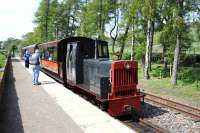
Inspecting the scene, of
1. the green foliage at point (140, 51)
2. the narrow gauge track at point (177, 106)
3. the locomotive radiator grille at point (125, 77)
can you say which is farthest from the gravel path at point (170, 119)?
the green foliage at point (140, 51)

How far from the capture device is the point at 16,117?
10422mm

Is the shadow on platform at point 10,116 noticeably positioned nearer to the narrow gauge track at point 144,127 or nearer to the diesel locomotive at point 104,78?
the diesel locomotive at point 104,78

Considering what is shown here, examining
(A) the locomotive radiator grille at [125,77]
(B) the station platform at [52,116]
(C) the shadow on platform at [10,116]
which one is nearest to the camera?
(B) the station platform at [52,116]

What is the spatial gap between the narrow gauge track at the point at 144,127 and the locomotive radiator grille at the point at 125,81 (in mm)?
1118

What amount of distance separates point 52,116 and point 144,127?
11.4 feet

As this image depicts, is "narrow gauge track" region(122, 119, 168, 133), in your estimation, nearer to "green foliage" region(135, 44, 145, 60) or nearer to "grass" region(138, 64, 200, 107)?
"grass" region(138, 64, 200, 107)

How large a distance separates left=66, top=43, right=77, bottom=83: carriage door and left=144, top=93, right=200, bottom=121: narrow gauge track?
149 inches

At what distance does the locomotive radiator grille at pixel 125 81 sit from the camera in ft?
41.5

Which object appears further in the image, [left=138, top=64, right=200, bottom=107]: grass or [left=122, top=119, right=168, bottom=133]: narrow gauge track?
[left=138, top=64, right=200, bottom=107]: grass

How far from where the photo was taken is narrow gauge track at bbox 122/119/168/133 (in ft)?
37.4

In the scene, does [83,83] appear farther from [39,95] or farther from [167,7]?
[167,7]

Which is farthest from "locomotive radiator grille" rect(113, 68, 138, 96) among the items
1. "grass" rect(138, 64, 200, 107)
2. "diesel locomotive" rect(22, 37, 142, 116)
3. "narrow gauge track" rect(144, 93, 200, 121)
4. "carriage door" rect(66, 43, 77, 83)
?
"carriage door" rect(66, 43, 77, 83)

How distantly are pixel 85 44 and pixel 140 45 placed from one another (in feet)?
57.1

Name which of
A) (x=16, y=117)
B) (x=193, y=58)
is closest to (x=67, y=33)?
(x=193, y=58)
